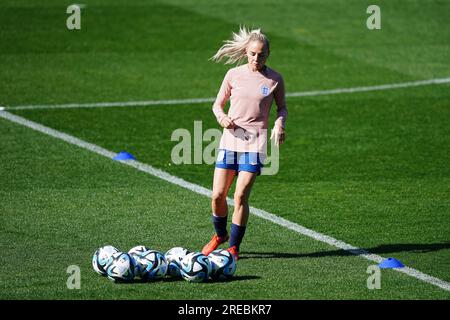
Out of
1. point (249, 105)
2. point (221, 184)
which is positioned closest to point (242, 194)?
point (221, 184)

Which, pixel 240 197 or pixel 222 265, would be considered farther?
pixel 240 197

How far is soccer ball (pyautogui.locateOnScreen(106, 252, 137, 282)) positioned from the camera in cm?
1018

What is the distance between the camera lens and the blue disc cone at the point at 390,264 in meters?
10.9

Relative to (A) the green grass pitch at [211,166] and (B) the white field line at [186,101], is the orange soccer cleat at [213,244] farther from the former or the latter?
(B) the white field line at [186,101]

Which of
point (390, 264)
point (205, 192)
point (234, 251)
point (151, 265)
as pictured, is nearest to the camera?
point (151, 265)

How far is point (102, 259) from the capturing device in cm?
1034

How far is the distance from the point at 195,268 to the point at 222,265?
0.92 ft

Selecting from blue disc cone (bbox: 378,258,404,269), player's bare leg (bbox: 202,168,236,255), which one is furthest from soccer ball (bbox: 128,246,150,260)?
blue disc cone (bbox: 378,258,404,269)

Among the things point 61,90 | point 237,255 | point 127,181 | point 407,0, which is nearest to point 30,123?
point 61,90

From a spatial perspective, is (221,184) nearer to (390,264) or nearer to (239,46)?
(239,46)

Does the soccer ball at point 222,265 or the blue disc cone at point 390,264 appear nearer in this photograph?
the soccer ball at point 222,265

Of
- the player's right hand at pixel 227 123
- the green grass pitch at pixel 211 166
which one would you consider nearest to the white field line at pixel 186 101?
the green grass pitch at pixel 211 166

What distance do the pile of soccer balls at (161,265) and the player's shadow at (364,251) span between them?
0.96 m

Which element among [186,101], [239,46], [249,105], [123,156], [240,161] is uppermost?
[239,46]
